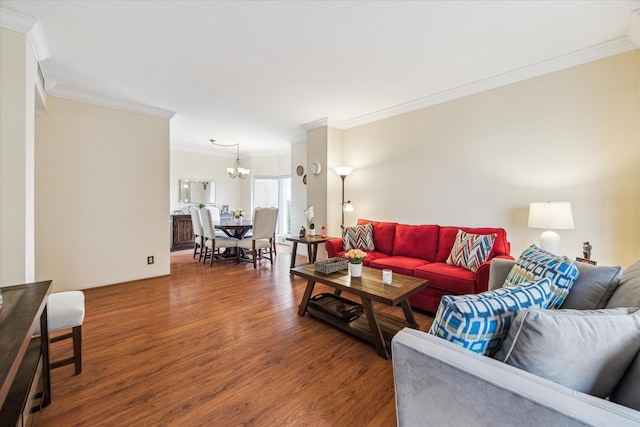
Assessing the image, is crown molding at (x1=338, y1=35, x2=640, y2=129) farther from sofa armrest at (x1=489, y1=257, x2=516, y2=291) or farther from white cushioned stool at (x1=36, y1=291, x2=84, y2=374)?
white cushioned stool at (x1=36, y1=291, x2=84, y2=374)

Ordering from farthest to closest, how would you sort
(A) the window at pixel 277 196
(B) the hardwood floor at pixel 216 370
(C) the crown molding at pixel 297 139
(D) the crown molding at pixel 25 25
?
(A) the window at pixel 277 196, (C) the crown molding at pixel 297 139, (D) the crown molding at pixel 25 25, (B) the hardwood floor at pixel 216 370

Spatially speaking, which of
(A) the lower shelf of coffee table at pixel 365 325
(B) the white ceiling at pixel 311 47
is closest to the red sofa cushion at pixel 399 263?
(A) the lower shelf of coffee table at pixel 365 325

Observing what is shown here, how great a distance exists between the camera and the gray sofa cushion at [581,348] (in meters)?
0.80

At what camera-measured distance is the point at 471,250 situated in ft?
8.81

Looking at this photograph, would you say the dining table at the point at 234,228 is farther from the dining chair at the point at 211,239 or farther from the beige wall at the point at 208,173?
the beige wall at the point at 208,173

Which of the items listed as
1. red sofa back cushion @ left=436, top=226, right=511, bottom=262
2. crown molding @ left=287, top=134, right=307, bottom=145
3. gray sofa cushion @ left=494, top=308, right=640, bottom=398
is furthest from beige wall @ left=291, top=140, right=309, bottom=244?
gray sofa cushion @ left=494, top=308, right=640, bottom=398

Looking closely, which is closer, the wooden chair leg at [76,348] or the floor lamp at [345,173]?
the wooden chair leg at [76,348]

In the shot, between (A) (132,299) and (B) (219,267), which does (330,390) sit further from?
(B) (219,267)

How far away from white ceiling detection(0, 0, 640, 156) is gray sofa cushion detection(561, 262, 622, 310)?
188 cm

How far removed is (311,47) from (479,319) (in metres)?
2.46

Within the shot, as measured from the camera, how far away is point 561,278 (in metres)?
1.26

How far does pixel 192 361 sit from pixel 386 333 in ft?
5.02

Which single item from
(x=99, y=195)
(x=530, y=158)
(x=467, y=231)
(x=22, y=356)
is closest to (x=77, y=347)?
(x=22, y=356)

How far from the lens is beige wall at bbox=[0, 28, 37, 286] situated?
6.49 ft
